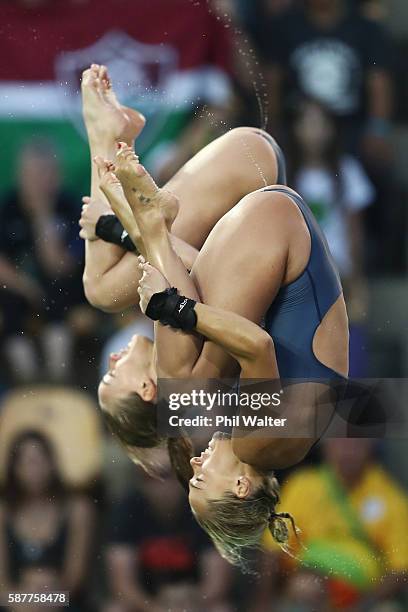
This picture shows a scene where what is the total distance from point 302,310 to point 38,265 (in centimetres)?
41

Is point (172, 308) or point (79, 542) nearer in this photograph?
point (172, 308)

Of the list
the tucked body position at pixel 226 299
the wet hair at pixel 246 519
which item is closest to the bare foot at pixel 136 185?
the tucked body position at pixel 226 299

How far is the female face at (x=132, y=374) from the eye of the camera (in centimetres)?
138

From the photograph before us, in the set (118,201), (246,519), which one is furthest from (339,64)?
(246,519)

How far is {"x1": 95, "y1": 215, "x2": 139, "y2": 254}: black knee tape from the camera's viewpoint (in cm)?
133

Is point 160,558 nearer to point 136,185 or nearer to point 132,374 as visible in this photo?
point 132,374

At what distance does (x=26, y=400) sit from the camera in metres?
1.54

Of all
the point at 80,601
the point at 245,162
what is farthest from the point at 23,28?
the point at 80,601

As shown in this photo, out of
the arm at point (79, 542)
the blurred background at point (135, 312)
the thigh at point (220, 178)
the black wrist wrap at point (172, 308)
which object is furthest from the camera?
the arm at point (79, 542)

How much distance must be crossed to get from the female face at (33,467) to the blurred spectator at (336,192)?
409 mm

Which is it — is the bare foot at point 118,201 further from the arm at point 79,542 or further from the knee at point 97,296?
the arm at point 79,542

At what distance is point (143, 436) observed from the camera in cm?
140

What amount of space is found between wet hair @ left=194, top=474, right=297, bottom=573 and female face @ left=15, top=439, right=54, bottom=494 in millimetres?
274

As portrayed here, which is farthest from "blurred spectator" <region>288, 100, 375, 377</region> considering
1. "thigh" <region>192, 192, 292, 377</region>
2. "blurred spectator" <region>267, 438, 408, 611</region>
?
"thigh" <region>192, 192, 292, 377</region>
